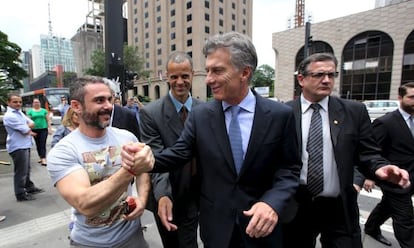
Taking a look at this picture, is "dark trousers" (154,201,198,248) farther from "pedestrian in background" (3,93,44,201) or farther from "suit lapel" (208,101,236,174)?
"pedestrian in background" (3,93,44,201)

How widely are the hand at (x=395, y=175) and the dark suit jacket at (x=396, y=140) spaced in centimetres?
119

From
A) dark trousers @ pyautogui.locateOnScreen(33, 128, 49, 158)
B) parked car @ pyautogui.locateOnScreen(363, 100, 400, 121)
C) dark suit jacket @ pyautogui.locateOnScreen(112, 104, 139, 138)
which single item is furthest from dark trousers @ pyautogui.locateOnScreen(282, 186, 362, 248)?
parked car @ pyautogui.locateOnScreen(363, 100, 400, 121)

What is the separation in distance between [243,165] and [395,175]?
1.04 meters

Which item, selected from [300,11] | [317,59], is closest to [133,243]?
[317,59]

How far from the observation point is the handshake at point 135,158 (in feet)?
4.07

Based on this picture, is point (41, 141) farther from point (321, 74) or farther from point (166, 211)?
point (321, 74)

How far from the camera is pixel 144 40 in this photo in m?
58.2

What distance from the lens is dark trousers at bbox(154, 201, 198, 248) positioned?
211cm

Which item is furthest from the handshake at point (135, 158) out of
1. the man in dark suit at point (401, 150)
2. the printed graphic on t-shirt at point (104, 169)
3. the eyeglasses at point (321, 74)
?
the man in dark suit at point (401, 150)

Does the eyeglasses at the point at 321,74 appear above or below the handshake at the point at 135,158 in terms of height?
above

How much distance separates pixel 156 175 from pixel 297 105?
4.59ft

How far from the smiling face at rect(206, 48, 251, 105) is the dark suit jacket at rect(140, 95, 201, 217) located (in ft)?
1.95

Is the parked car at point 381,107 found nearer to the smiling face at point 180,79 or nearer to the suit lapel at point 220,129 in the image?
the smiling face at point 180,79

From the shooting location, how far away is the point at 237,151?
1.56 metres
